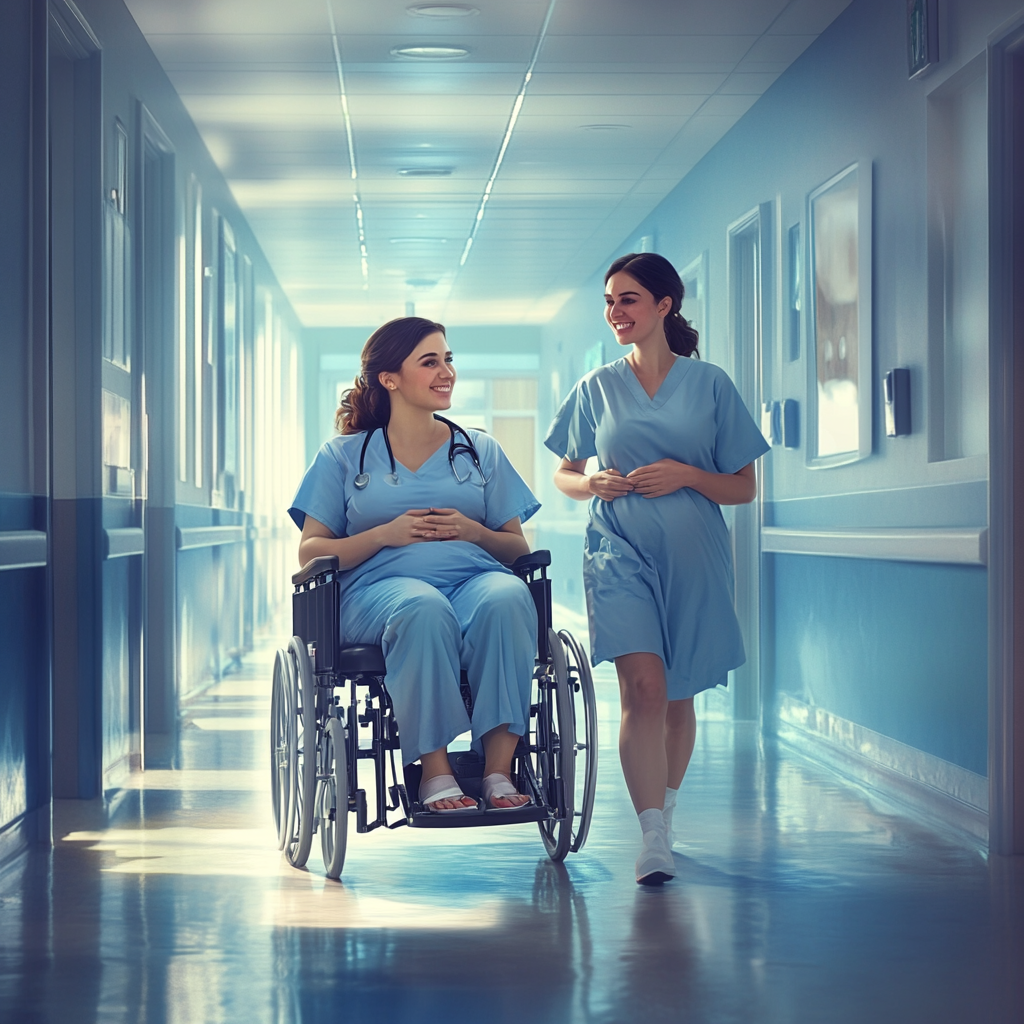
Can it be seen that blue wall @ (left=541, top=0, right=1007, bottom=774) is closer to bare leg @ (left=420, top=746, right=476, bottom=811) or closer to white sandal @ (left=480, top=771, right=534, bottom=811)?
white sandal @ (left=480, top=771, right=534, bottom=811)

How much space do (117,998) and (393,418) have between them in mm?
1476

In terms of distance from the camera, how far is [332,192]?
7.64 metres

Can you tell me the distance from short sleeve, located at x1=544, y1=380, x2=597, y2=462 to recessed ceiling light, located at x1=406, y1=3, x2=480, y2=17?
198 centimetres

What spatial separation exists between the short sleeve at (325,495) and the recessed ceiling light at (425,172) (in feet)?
13.7

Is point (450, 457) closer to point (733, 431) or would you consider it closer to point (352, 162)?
point (733, 431)

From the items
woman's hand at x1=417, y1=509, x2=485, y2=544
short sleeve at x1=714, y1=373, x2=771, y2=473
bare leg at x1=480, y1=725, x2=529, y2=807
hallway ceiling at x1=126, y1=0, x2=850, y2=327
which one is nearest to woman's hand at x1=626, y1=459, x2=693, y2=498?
short sleeve at x1=714, y1=373, x2=771, y2=473

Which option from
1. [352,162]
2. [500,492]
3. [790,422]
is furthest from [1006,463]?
[352,162]

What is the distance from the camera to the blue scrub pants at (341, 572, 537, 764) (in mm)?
2783

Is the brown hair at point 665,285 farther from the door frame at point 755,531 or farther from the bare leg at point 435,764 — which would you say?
the door frame at point 755,531

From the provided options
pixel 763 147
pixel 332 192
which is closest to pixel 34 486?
pixel 763 147

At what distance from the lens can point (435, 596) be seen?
286 cm

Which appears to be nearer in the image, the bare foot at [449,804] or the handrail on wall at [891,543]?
the bare foot at [449,804]

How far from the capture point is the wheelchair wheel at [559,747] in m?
2.83

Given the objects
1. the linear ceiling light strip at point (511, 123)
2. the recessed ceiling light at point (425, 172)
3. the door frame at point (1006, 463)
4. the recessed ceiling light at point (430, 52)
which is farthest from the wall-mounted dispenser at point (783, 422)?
the recessed ceiling light at point (425, 172)
